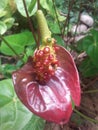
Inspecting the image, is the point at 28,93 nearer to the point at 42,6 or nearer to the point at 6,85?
the point at 6,85

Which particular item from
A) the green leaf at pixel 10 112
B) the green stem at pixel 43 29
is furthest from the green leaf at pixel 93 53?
the green stem at pixel 43 29

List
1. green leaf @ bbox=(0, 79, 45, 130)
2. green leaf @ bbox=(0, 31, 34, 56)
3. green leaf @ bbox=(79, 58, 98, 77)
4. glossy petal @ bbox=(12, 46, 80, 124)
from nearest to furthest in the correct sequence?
1. glossy petal @ bbox=(12, 46, 80, 124)
2. green leaf @ bbox=(0, 79, 45, 130)
3. green leaf @ bbox=(0, 31, 34, 56)
4. green leaf @ bbox=(79, 58, 98, 77)

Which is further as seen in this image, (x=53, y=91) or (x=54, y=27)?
(x=54, y=27)

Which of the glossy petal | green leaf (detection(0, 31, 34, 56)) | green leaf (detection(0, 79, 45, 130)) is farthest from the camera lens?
green leaf (detection(0, 31, 34, 56))

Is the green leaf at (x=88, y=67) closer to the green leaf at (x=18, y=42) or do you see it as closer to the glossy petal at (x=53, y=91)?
the green leaf at (x=18, y=42)

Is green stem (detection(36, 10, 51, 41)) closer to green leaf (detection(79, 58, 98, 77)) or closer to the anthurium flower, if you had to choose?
the anthurium flower

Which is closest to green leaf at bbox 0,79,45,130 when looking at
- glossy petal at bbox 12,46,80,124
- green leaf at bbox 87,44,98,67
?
glossy petal at bbox 12,46,80,124

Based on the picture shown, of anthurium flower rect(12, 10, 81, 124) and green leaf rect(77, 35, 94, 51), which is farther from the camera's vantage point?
green leaf rect(77, 35, 94, 51)

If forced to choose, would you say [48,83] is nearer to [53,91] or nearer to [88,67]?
[53,91]

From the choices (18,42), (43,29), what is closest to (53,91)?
(43,29)
